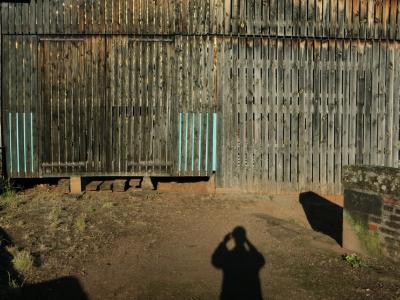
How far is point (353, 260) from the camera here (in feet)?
19.2

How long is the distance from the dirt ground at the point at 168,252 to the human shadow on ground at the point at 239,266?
0.05ft

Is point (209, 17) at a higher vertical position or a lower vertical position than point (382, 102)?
higher

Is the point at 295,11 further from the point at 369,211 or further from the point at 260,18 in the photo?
the point at 369,211

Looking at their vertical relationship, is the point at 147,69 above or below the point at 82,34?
below

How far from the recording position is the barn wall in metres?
9.48

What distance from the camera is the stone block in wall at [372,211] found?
571 centimetres

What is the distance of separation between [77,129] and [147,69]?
212cm

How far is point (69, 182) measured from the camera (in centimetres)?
964

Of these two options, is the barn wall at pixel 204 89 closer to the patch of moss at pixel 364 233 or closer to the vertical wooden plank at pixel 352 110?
the vertical wooden plank at pixel 352 110

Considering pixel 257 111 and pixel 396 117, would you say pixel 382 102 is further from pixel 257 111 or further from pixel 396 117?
pixel 257 111

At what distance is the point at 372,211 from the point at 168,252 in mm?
3021

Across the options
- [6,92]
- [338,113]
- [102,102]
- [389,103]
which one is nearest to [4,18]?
[6,92]

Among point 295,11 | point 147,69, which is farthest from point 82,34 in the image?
point 295,11

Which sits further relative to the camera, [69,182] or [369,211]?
[69,182]
